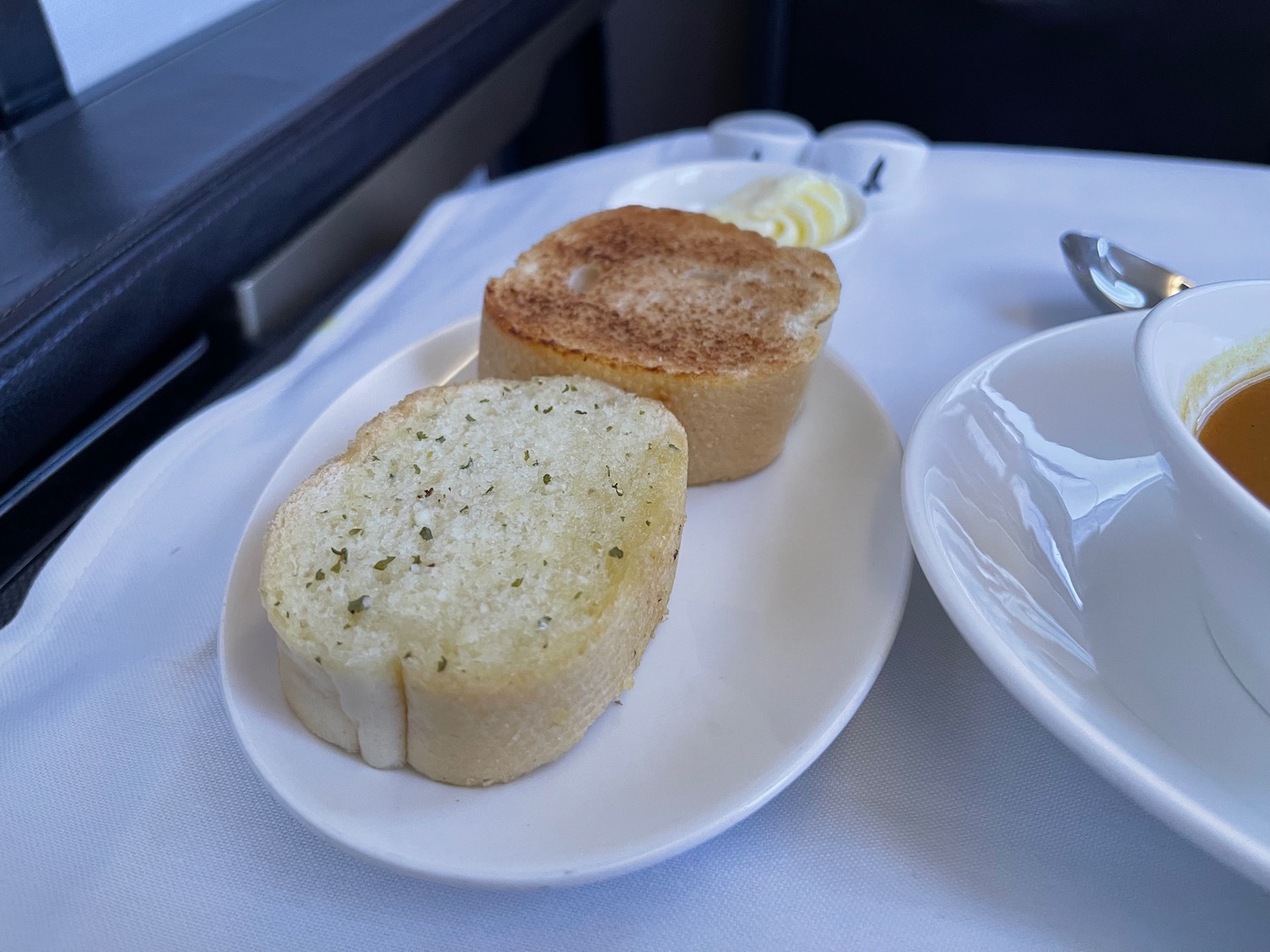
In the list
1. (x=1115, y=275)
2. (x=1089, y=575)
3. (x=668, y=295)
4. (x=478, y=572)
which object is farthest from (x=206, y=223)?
(x=1115, y=275)

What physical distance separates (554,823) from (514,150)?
259 centimetres

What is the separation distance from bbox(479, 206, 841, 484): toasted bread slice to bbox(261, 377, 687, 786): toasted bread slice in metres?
0.07

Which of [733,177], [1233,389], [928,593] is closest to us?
[1233,389]

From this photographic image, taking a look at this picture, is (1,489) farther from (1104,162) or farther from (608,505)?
(1104,162)

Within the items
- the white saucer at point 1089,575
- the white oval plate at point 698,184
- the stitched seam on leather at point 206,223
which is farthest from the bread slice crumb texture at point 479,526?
the white oval plate at point 698,184

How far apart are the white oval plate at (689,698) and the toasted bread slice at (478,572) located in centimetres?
3

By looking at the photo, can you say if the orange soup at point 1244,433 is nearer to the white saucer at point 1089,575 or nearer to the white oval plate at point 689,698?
the white saucer at point 1089,575

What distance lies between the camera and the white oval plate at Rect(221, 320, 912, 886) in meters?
0.70

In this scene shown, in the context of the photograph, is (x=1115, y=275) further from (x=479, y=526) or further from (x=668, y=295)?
(x=479, y=526)

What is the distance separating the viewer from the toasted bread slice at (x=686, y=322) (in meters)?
1.09

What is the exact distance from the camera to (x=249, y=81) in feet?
5.12

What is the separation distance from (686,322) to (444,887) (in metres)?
0.73

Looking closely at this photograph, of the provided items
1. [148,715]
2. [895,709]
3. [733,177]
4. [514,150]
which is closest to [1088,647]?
[895,709]

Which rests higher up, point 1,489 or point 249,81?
point 249,81
